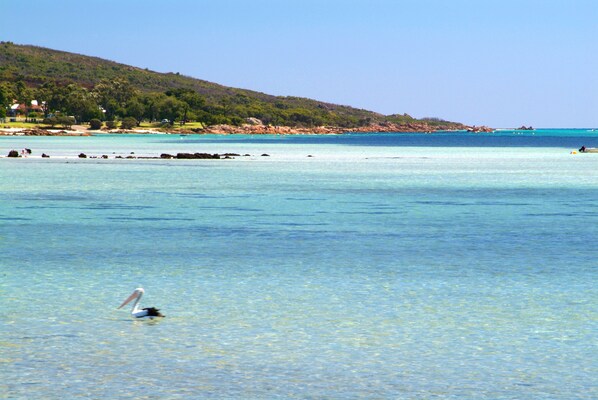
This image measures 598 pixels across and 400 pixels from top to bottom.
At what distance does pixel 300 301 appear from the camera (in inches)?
740

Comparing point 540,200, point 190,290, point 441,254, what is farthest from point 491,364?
point 540,200

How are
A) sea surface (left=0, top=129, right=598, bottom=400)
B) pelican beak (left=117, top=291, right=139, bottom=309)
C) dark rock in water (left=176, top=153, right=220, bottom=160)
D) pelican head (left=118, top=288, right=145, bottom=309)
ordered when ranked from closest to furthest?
sea surface (left=0, top=129, right=598, bottom=400), pelican head (left=118, top=288, right=145, bottom=309), pelican beak (left=117, top=291, right=139, bottom=309), dark rock in water (left=176, top=153, right=220, bottom=160)

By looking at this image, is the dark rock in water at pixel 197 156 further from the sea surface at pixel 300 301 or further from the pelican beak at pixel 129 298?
the pelican beak at pixel 129 298

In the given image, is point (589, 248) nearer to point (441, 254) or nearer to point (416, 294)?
point (441, 254)

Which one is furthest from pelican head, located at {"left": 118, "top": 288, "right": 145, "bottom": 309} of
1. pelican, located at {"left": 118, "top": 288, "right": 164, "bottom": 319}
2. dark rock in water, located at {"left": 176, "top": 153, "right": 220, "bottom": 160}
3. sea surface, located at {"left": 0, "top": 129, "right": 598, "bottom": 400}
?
dark rock in water, located at {"left": 176, "top": 153, "right": 220, "bottom": 160}

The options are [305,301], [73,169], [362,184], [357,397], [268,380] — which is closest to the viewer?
[357,397]

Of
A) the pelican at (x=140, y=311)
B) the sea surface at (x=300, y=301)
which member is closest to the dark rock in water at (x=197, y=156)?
the sea surface at (x=300, y=301)

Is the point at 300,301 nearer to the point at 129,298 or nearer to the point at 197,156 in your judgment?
the point at 129,298

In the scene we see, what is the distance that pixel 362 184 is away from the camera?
5850cm

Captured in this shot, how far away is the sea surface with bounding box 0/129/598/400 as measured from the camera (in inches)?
524

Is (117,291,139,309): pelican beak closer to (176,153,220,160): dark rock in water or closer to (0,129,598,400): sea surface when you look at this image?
(0,129,598,400): sea surface

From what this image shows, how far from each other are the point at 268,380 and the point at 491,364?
10.9ft

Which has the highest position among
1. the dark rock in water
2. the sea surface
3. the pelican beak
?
the pelican beak

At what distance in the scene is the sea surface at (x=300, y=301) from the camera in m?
13.3
